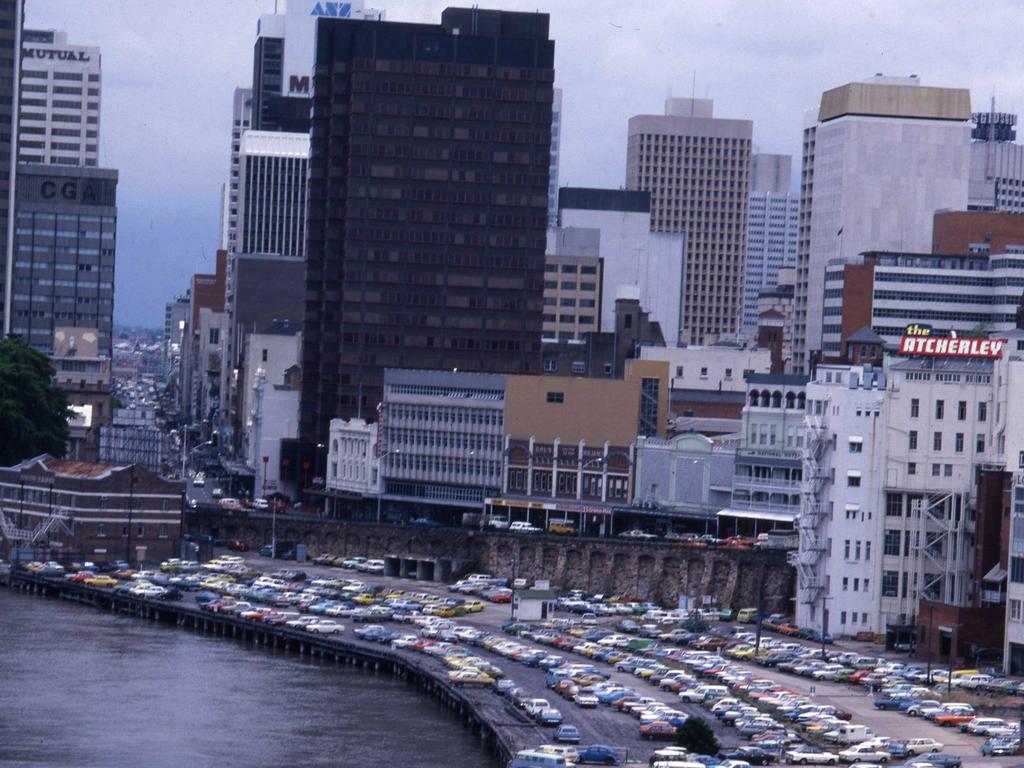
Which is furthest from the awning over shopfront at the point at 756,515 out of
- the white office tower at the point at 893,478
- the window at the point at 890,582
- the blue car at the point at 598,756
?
the blue car at the point at 598,756

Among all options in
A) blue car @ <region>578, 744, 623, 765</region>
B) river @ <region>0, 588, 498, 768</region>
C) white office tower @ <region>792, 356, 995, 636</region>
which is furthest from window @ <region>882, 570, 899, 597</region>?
blue car @ <region>578, 744, 623, 765</region>

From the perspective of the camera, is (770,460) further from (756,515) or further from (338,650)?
(338,650)

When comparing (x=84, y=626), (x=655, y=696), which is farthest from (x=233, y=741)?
(x=84, y=626)

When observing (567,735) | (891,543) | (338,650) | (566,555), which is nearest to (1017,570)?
(891,543)

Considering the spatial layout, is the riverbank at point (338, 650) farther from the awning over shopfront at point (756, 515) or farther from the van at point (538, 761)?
the awning over shopfront at point (756, 515)

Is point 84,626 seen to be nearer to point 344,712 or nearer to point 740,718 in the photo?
point 344,712

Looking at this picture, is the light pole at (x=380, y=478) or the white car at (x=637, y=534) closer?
the white car at (x=637, y=534)
